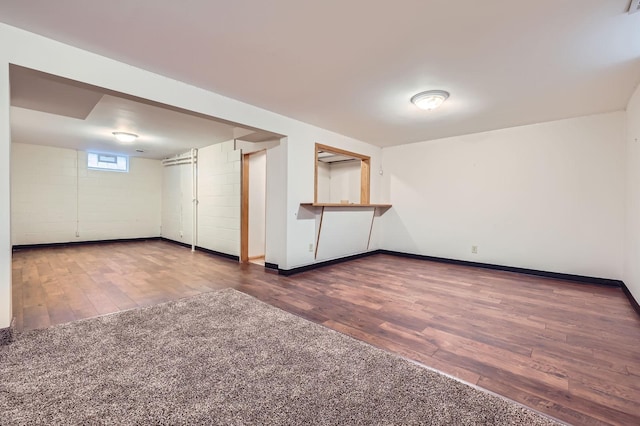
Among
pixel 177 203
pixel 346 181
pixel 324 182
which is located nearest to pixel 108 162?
pixel 177 203

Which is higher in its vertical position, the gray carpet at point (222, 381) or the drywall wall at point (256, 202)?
the drywall wall at point (256, 202)

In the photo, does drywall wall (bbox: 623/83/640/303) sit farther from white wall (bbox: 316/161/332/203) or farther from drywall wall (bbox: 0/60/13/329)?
white wall (bbox: 316/161/332/203)

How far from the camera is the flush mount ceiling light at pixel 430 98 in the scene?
2.97 m

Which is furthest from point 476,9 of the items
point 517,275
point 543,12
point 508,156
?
point 517,275

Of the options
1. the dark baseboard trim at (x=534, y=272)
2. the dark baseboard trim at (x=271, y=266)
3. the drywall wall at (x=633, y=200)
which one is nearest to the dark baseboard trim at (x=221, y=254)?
the dark baseboard trim at (x=271, y=266)

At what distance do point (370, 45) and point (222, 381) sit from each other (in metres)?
2.52

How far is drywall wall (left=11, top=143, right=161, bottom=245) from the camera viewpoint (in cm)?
607

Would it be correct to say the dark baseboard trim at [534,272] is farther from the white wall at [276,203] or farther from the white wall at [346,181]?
the white wall at [276,203]

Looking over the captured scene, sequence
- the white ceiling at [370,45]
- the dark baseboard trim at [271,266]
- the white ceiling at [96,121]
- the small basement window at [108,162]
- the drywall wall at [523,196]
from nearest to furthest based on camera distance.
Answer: the white ceiling at [370,45]
the white ceiling at [96,121]
the drywall wall at [523,196]
the dark baseboard trim at [271,266]
the small basement window at [108,162]

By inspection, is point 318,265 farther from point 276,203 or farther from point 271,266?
point 276,203

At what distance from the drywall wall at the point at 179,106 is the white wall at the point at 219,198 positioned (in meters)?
1.31

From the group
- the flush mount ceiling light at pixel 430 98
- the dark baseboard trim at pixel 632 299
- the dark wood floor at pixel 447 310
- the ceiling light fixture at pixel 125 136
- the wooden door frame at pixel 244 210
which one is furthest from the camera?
the wooden door frame at pixel 244 210

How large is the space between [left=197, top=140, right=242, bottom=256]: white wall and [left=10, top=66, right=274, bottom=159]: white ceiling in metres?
0.30

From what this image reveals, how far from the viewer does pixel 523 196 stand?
4.19m
